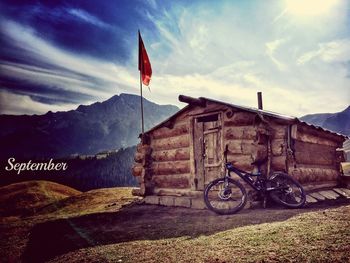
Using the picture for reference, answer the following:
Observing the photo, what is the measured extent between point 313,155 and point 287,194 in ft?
11.1

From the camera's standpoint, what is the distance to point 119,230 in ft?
20.3

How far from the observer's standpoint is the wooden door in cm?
918

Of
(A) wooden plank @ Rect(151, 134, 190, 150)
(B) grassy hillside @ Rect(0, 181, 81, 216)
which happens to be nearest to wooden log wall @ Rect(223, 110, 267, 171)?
(A) wooden plank @ Rect(151, 134, 190, 150)

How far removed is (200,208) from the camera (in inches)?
337

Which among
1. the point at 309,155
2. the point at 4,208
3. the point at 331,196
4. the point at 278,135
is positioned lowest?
the point at 4,208

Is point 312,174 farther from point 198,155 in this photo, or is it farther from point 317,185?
point 198,155

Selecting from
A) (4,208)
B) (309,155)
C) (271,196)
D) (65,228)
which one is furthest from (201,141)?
(4,208)

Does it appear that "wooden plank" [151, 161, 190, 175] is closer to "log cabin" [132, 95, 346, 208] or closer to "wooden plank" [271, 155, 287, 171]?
"log cabin" [132, 95, 346, 208]

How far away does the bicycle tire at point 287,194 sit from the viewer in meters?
7.01

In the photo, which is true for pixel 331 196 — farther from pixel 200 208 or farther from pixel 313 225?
pixel 313 225

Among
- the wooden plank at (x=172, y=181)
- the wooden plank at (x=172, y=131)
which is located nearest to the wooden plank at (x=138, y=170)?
the wooden plank at (x=172, y=181)

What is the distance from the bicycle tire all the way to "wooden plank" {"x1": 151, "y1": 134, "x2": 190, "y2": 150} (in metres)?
3.74

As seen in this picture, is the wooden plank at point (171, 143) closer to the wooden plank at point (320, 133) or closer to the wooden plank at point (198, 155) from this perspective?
the wooden plank at point (198, 155)

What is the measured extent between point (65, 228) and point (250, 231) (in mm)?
4841
